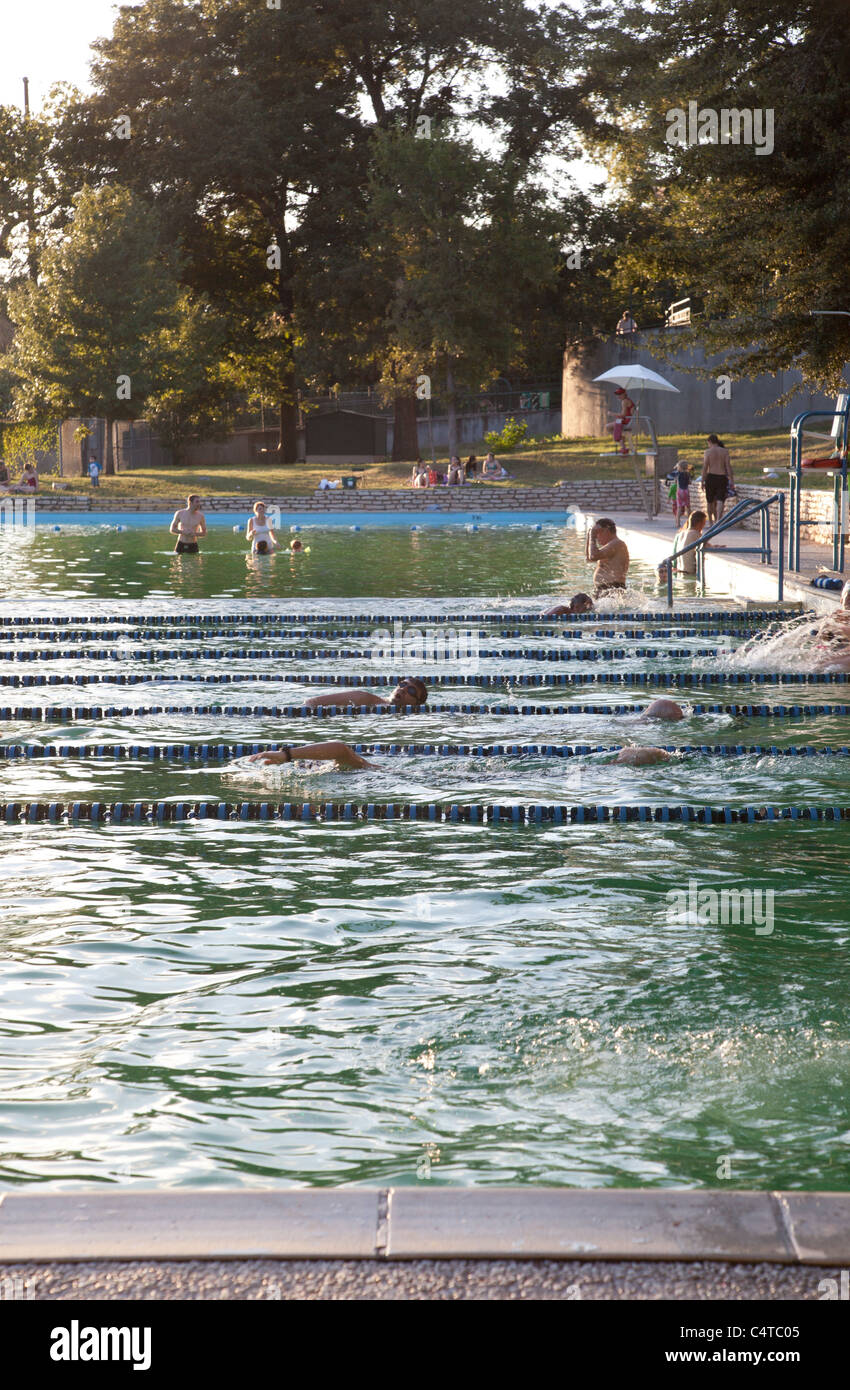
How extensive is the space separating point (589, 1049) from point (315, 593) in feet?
43.3

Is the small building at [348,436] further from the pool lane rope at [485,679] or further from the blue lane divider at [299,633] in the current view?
the pool lane rope at [485,679]

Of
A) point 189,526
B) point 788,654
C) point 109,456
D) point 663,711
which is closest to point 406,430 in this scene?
point 109,456

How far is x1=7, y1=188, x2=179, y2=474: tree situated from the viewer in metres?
37.7

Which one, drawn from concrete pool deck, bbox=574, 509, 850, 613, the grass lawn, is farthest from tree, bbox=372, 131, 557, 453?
concrete pool deck, bbox=574, 509, 850, 613

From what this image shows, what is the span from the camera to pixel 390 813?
7.41 metres

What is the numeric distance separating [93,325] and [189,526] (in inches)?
732

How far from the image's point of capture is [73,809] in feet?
24.1

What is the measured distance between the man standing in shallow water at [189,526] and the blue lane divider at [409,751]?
43.2ft

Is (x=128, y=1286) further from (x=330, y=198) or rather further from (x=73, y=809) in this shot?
(x=330, y=198)

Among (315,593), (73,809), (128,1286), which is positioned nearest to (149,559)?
(315,593)

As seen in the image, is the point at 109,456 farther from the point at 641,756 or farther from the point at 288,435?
the point at 641,756

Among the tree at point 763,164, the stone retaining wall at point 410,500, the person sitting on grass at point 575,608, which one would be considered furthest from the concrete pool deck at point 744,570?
the stone retaining wall at point 410,500

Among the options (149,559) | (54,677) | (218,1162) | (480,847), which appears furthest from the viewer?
(149,559)
